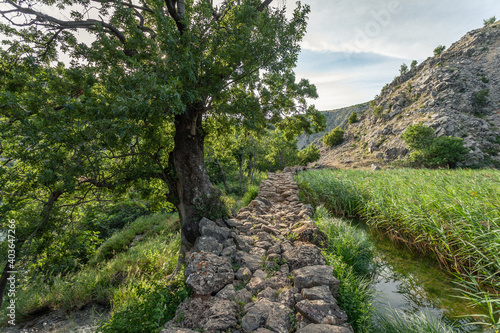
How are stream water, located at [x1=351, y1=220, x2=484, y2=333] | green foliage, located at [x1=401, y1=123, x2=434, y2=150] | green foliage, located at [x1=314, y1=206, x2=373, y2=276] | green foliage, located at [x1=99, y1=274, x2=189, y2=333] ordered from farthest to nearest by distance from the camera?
green foliage, located at [x1=401, y1=123, x2=434, y2=150] → green foliage, located at [x1=314, y1=206, x2=373, y2=276] → stream water, located at [x1=351, y1=220, x2=484, y2=333] → green foliage, located at [x1=99, y1=274, x2=189, y2=333]

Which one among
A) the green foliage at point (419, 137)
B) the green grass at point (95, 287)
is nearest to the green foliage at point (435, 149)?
the green foliage at point (419, 137)

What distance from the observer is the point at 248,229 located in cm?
453

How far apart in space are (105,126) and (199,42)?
2.52 m

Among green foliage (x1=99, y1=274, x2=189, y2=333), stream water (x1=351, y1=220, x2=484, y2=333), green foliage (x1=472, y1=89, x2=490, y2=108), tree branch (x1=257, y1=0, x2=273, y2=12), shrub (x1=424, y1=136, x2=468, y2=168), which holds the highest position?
tree branch (x1=257, y1=0, x2=273, y2=12)

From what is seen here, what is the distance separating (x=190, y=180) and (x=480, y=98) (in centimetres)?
5047

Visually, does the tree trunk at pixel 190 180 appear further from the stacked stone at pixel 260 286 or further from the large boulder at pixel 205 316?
the large boulder at pixel 205 316

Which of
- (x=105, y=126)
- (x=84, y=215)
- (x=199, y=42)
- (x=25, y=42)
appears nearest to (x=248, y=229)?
(x=105, y=126)

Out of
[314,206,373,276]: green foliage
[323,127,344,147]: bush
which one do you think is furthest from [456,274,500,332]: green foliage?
[323,127,344,147]: bush

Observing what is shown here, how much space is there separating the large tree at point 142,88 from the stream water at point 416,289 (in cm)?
390

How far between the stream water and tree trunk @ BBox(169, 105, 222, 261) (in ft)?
12.1

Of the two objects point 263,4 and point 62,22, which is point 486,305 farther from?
point 62,22

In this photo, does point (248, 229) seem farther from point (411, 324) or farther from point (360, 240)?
Result: point (411, 324)

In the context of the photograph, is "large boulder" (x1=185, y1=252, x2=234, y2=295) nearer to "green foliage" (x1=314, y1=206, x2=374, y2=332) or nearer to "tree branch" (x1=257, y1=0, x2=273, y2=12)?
"green foliage" (x1=314, y1=206, x2=374, y2=332)

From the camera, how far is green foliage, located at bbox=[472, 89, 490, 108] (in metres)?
31.3
